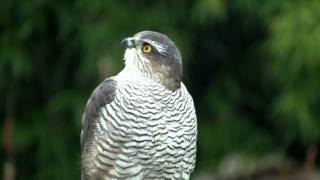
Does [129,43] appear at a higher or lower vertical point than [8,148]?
higher

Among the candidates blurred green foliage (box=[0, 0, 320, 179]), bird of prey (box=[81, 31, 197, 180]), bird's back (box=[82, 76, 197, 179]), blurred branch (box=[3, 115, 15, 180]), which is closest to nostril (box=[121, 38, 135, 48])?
bird of prey (box=[81, 31, 197, 180])

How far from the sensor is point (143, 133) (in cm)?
560

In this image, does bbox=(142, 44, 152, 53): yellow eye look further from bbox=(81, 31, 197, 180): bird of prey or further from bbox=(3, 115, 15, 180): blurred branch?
bbox=(3, 115, 15, 180): blurred branch

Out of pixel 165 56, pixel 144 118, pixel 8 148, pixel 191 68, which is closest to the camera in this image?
pixel 144 118

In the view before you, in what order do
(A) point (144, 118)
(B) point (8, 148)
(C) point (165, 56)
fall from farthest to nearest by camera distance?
1. (B) point (8, 148)
2. (C) point (165, 56)
3. (A) point (144, 118)

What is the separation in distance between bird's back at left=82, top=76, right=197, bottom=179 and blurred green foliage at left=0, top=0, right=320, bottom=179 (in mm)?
3307

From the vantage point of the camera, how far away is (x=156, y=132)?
562 centimetres

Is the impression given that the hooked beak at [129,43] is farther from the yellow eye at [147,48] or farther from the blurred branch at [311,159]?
the blurred branch at [311,159]

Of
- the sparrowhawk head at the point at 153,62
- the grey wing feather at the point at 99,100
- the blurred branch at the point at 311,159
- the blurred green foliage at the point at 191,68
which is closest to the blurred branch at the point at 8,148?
the blurred green foliage at the point at 191,68

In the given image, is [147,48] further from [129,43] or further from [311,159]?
[311,159]

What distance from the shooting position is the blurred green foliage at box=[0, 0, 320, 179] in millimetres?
9133

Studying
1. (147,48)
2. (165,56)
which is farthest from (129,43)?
(165,56)

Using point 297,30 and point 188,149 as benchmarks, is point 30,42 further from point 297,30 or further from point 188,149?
point 188,149

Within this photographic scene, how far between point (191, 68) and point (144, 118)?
4581 mm
